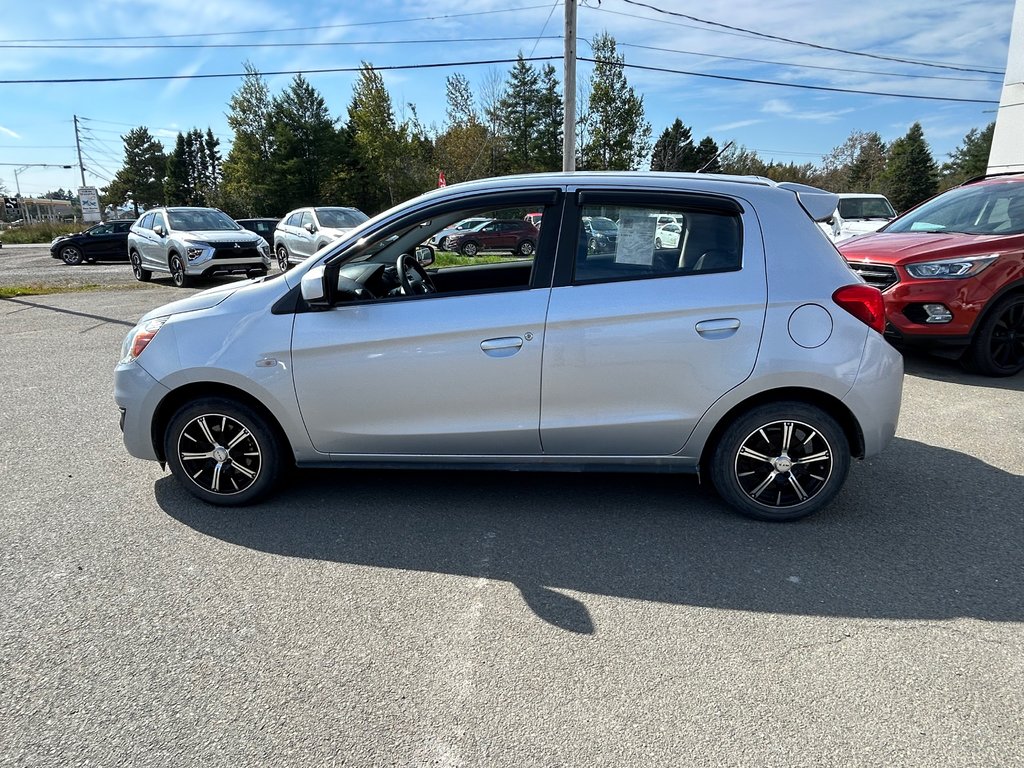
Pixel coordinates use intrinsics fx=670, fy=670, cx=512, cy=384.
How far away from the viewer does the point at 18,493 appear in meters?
4.20

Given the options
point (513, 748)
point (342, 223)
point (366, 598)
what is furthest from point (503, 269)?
point (342, 223)

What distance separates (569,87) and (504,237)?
41.6 feet

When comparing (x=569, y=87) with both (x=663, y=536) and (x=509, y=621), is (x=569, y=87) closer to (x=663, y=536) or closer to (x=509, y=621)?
(x=663, y=536)

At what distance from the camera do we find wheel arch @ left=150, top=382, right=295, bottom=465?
3838mm

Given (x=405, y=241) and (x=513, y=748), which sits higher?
(x=405, y=241)

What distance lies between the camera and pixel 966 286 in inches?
257

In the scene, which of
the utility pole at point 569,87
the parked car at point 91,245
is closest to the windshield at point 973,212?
the utility pole at point 569,87

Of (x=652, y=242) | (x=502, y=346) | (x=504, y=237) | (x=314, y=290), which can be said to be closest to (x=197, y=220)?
(x=504, y=237)

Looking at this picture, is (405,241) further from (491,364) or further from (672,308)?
(672,308)

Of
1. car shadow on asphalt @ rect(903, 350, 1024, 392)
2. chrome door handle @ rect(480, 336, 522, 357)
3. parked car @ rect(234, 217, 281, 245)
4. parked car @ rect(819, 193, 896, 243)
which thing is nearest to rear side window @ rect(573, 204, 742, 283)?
chrome door handle @ rect(480, 336, 522, 357)

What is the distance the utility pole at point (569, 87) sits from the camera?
17125 mm

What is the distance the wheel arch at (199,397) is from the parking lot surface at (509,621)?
399 millimetres

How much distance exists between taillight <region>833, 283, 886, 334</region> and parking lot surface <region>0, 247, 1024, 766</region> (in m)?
1.14

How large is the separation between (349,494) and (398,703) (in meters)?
1.92
